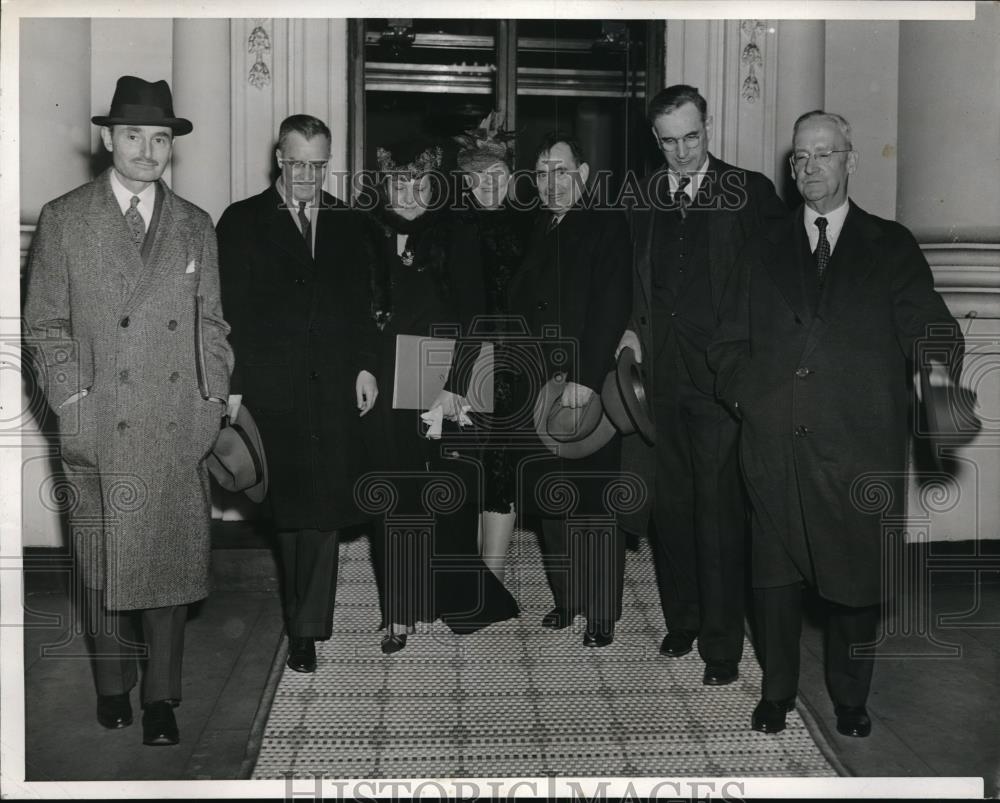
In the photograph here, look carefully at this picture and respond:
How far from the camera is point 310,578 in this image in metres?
3.64

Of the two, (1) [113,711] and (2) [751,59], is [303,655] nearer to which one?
(1) [113,711]

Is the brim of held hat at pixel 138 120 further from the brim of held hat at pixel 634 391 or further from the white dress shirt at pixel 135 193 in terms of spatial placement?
the brim of held hat at pixel 634 391

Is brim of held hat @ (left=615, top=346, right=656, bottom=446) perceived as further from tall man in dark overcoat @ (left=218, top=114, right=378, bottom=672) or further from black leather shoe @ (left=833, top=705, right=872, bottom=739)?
black leather shoe @ (left=833, top=705, right=872, bottom=739)

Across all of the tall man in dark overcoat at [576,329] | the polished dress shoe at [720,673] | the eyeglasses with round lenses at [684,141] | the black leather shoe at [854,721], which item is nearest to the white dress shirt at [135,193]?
the tall man in dark overcoat at [576,329]

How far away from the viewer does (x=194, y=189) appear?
450cm

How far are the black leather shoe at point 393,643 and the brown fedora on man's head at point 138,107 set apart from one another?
1981 millimetres

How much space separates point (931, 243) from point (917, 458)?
98cm

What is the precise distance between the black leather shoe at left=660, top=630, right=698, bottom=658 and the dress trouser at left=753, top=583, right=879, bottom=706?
1.86ft

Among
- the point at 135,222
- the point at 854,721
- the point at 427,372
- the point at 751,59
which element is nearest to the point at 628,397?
the point at 427,372

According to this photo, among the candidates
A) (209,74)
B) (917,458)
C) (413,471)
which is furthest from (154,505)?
→ (917,458)

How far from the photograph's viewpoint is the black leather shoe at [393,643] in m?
3.81

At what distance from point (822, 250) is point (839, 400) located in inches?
19.0

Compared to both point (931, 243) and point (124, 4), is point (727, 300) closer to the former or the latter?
point (931, 243)

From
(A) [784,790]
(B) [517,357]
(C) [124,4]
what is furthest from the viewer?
(B) [517,357]
